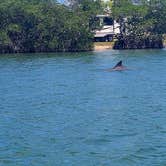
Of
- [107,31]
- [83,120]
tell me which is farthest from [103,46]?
[83,120]

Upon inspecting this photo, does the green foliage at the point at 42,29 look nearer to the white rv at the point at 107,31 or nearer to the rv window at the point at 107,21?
the white rv at the point at 107,31

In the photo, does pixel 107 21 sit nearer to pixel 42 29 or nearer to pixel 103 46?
pixel 103 46

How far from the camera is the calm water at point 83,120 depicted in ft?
74.6

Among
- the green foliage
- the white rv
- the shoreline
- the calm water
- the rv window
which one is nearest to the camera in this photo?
the calm water

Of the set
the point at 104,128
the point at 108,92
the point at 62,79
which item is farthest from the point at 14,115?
the point at 62,79

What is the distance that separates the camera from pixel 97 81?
4897 centimetres

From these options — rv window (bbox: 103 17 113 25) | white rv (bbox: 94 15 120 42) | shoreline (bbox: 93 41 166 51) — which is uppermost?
rv window (bbox: 103 17 113 25)

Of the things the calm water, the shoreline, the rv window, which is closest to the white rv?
the rv window

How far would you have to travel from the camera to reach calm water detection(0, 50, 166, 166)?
22.7 metres

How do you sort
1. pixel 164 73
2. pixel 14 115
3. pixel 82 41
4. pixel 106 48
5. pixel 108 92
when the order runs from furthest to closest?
pixel 106 48 < pixel 82 41 < pixel 164 73 < pixel 108 92 < pixel 14 115

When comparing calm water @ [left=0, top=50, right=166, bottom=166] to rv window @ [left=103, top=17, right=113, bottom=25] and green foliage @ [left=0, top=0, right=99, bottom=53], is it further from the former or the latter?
rv window @ [left=103, top=17, right=113, bottom=25]

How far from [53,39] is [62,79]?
47.9 m

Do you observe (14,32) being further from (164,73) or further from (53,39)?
(164,73)

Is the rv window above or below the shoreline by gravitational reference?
above
